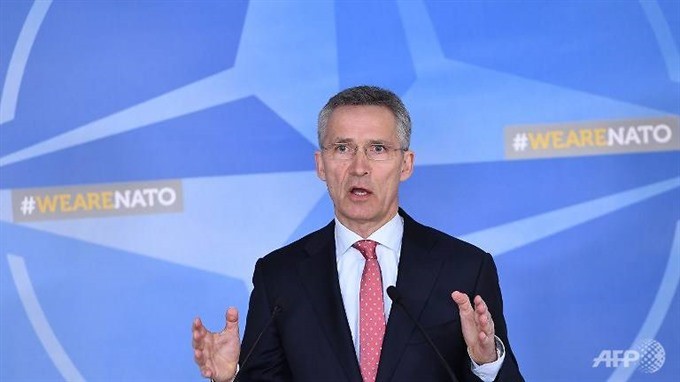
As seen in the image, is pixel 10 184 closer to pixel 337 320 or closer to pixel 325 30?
pixel 325 30

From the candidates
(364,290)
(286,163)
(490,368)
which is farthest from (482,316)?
(286,163)

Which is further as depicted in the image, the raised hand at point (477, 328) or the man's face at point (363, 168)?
the man's face at point (363, 168)

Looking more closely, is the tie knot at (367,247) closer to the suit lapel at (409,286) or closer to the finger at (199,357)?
the suit lapel at (409,286)

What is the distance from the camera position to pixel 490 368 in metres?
2.01

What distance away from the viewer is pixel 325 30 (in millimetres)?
3301

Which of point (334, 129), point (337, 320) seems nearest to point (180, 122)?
point (334, 129)

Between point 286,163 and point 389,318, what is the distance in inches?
50.3

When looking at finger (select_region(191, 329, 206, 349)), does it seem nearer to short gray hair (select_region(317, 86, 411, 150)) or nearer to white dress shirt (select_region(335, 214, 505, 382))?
white dress shirt (select_region(335, 214, 505, 382))

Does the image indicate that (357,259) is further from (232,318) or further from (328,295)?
(232,318)

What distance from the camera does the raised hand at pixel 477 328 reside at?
6.15 feet

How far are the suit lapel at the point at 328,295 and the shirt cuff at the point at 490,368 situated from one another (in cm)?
26

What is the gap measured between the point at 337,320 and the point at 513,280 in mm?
1160

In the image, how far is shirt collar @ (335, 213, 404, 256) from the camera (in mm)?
2297

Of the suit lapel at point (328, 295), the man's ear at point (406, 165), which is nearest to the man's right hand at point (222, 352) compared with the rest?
the suit lapel at point (328, 295)
